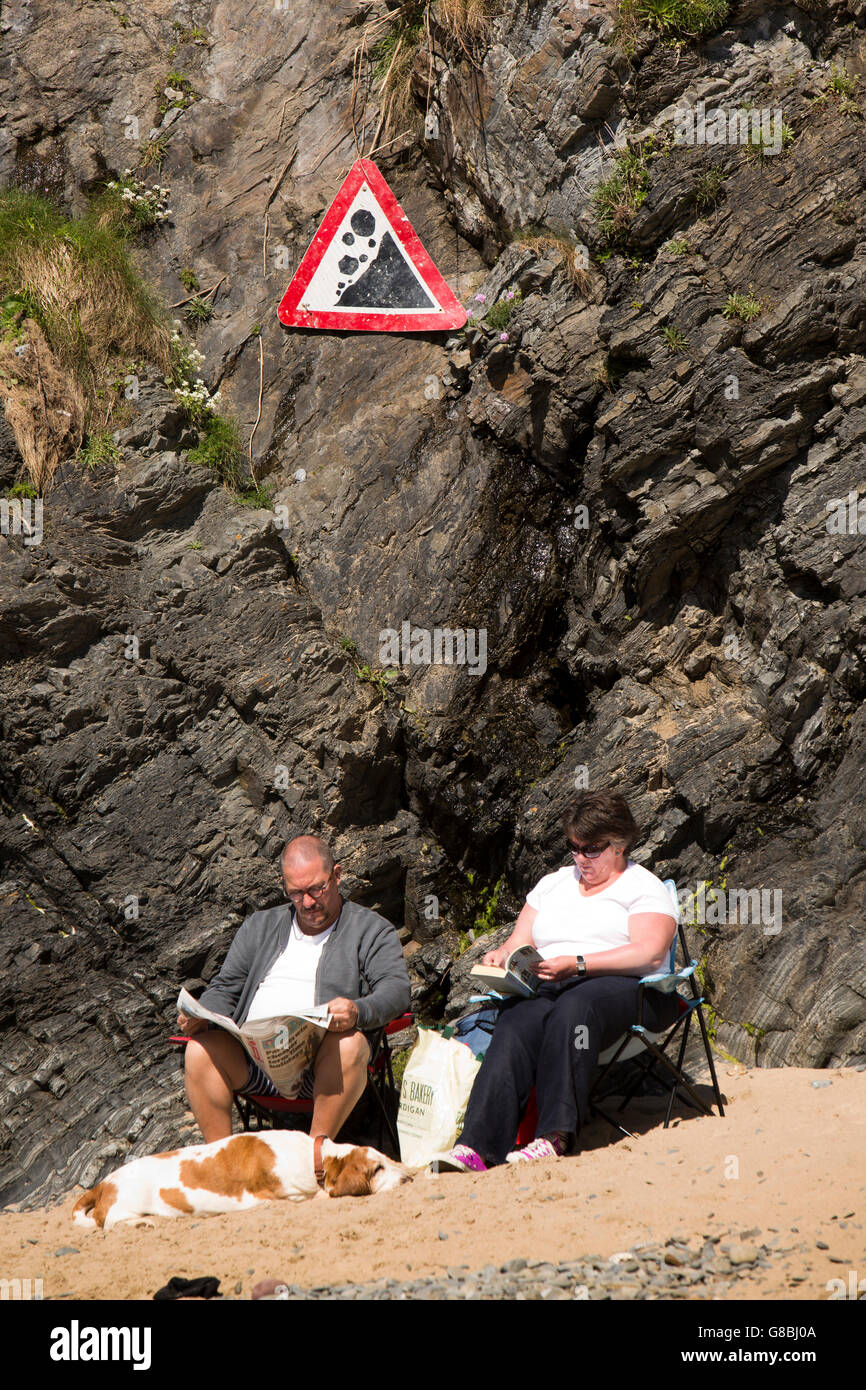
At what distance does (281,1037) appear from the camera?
167 inches

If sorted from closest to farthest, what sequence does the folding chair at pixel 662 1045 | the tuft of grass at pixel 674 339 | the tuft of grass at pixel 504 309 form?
the folding chair at pixel 662 1045 → the tuft of grass at pixel 674 339 → the tuft of grass at pixel 504 309

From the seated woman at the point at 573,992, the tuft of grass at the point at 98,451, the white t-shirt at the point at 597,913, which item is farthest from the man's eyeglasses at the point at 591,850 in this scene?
the tuft of grass at the point at 98,451

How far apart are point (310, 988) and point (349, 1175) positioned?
856 mm

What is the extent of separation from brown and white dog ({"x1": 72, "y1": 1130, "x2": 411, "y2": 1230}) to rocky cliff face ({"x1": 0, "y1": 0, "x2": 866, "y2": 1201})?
1292 mm

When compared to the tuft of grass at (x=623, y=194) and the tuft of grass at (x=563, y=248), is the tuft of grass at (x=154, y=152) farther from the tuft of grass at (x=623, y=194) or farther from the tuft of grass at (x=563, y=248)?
the tuft of grass at (x=623, y=194)

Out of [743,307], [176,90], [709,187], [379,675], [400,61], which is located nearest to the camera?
[743,307]

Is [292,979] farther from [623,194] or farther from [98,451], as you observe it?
[623,194]

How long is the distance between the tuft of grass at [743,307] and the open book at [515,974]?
12.6 feet

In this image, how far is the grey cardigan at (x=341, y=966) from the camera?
14.6ft

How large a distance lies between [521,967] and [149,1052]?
7.98 ft

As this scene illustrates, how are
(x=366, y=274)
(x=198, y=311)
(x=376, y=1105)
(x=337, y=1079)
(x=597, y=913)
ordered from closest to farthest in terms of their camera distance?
(x=337, y=1079) → (x=597, y=913) → (x=376, y=1105) → (x=366, y=274) → (x=198, y=311)

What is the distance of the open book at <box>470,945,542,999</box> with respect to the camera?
434 cm

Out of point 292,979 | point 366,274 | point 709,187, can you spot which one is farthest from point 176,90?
point 292,979

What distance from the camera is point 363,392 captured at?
300 inches
